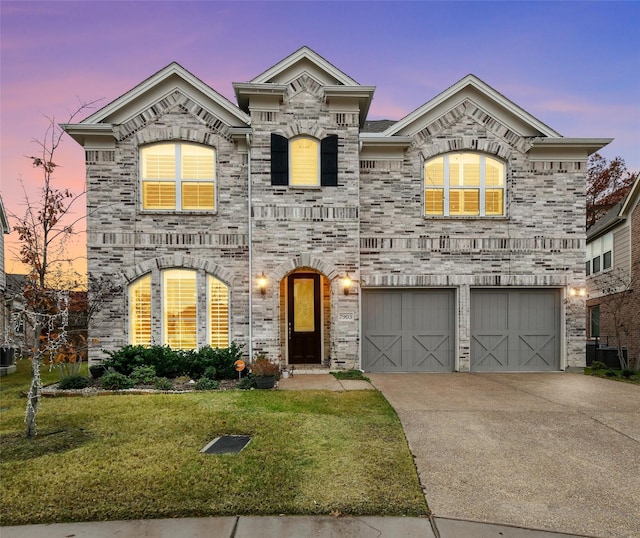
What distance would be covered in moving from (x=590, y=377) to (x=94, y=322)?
1369cm

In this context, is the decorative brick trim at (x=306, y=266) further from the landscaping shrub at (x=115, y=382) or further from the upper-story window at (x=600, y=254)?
the upper-story window at (x=600, y=254)

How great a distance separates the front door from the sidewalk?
8.33 meters

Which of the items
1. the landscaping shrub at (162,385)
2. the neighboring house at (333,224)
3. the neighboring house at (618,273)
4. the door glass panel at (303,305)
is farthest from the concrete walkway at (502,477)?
the neighboring house at (618,273)

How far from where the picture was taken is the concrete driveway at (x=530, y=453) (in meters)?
3.50

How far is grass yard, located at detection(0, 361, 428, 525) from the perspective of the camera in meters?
3.49

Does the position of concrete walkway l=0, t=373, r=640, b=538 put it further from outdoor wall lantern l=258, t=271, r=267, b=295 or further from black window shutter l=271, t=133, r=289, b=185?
black window shutter l=271, t=133, r=289, b=185

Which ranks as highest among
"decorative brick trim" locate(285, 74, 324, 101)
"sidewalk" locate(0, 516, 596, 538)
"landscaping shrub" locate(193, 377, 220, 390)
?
"decorative brick trim" locate(285, 74, 324, 101)

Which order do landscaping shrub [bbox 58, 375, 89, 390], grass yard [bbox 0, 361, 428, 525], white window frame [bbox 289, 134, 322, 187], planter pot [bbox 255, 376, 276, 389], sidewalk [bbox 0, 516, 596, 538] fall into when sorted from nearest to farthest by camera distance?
sidewalk [bbox 0, 516, 596, 538] → grass yard [bbox 0, 361, 428, 525] → planter pot [bbox 255, 376, 276, 389] → landscaping shrub [bbox 58, 375, 89, 390] → white window frame [bbox 289, 134, 322, 187]

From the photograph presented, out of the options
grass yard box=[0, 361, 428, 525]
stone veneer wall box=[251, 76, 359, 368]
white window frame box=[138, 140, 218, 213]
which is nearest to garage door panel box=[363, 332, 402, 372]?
stone veneer wall box=[251, 76, 359, 368]

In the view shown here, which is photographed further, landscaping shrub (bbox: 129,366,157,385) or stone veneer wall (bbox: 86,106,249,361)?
stone veneer wall (bbox: 86,106,249,361)

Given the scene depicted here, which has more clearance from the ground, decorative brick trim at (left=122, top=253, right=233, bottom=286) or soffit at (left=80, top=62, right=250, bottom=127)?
soffit at (left=80, top=62, right=250, bottom=127)

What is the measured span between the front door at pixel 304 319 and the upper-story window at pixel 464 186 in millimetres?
4219

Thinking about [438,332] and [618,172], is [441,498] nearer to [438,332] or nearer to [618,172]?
[438,332]

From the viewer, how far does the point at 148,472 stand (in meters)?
4.18
